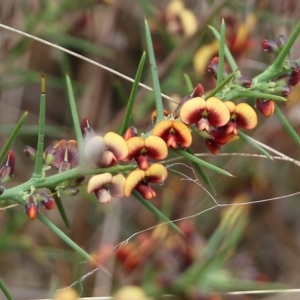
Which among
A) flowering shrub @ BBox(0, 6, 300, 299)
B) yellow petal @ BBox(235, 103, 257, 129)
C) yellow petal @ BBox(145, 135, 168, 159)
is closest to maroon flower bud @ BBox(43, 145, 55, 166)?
flowering shrub @ BBox(0, 6, 300, 299)

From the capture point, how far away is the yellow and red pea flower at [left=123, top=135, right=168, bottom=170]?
1.86 feet

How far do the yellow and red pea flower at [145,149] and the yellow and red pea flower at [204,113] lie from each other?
37 millimetres

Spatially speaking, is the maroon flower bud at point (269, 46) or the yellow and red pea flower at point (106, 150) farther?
the maroon flower bud at point (269, 46)

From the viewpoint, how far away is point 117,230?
145 centimetres

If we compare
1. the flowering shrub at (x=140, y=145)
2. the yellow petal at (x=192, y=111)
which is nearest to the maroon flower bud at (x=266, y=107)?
the flowering shrub at (x=140, y=145)

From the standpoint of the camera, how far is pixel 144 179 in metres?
0.57

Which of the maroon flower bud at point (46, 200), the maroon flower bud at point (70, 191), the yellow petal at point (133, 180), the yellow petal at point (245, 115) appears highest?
the yellow petal at point (245, 115)

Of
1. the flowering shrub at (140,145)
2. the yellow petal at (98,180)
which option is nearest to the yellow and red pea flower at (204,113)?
the flowering shrub at (140,145)

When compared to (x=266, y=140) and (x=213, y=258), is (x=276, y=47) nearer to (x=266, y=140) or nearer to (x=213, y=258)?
(x=213, y=258)

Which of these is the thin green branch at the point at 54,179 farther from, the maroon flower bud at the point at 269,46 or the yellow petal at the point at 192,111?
the maroon flower bud at the point at 269,46

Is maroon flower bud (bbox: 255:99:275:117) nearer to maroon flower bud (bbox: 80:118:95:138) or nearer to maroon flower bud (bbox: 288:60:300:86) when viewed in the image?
maroon flower bud (bbox: 288:60:300:86)

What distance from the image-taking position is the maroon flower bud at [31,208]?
0.55 m

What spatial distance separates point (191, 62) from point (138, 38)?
0.39 metres

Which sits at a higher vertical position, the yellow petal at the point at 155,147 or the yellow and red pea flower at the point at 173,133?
the yellow and red pea flower at the point at 173,133
